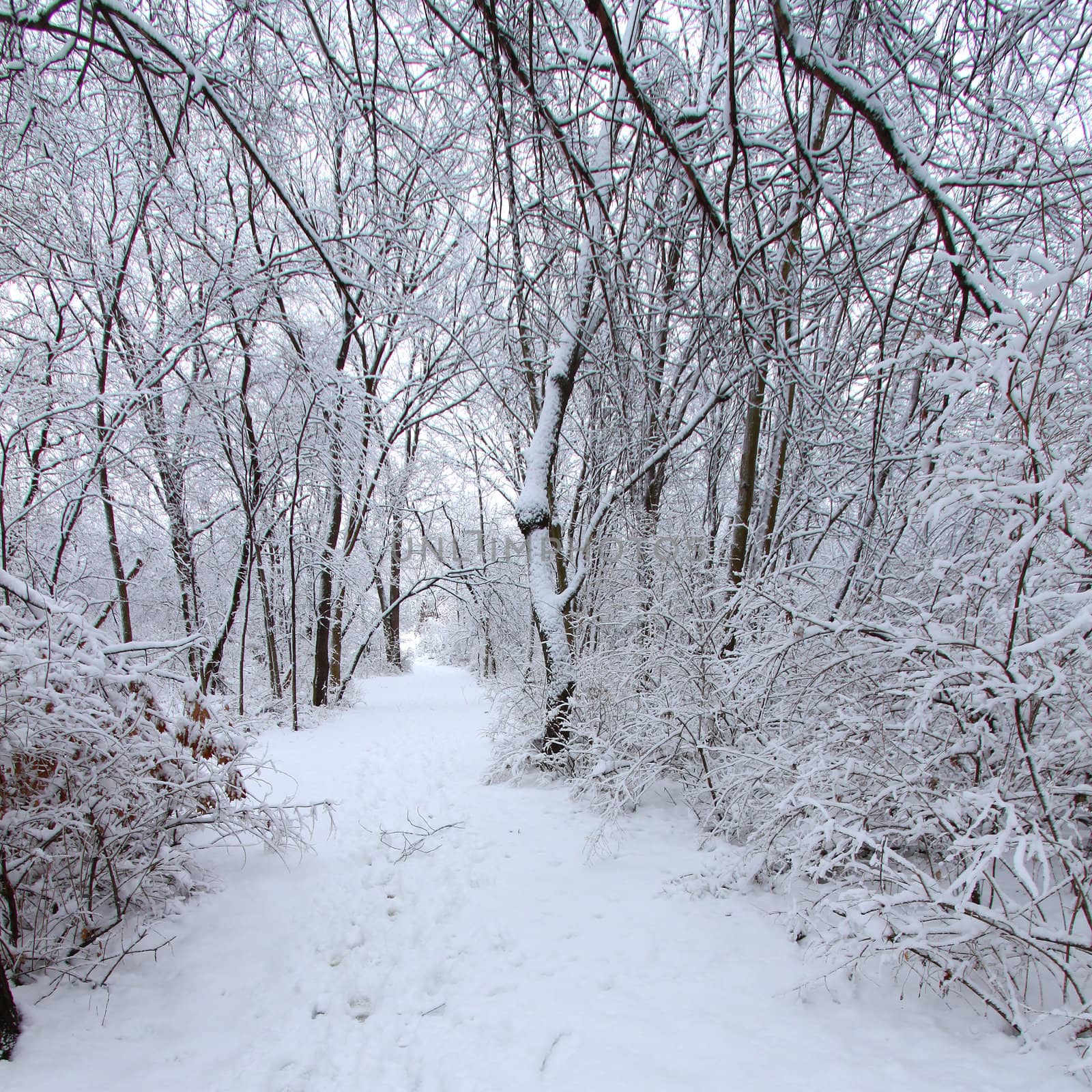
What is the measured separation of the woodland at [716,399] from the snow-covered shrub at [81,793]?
18 mm

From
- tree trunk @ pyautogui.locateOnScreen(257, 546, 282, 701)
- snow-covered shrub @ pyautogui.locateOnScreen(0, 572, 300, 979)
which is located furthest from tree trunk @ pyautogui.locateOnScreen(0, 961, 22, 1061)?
tree trunk @ pyautogui.locateOnScreen(257, 546, 282, 701)

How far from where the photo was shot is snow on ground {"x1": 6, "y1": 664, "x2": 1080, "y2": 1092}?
5.96 feet

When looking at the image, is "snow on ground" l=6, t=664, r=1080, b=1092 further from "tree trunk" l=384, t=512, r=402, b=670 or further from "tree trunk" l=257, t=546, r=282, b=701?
"tree trunk" l=257, t=546, r=282, b=701

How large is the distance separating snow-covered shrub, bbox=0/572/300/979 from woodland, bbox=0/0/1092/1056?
0.02 metres

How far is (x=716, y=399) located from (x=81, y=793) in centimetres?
380

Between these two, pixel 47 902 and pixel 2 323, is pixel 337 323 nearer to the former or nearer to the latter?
pixel 2 323

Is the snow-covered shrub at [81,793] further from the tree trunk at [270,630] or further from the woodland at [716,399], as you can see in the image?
the tree trunk at [270,630]

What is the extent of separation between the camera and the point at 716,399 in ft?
11.5

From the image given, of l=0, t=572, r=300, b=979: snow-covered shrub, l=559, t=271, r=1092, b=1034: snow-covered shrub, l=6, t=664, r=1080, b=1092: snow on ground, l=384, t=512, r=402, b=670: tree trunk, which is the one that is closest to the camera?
l=559, t=271, r=1092, b=1034: snow-covered shrub

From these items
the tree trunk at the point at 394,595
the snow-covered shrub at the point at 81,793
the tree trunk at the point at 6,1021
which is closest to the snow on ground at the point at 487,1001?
the tree trunk at the point at 6,1021

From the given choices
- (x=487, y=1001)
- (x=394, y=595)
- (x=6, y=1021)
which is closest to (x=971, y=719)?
(x=487, y=1001)

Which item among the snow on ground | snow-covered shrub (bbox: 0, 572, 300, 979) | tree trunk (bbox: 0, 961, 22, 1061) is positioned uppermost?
snow-covered shrub (bbox: 0, 572, 300, 979)

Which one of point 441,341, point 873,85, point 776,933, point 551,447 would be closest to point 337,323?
point 441,341

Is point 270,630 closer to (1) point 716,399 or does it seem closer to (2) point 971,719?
(1) point 716,399
